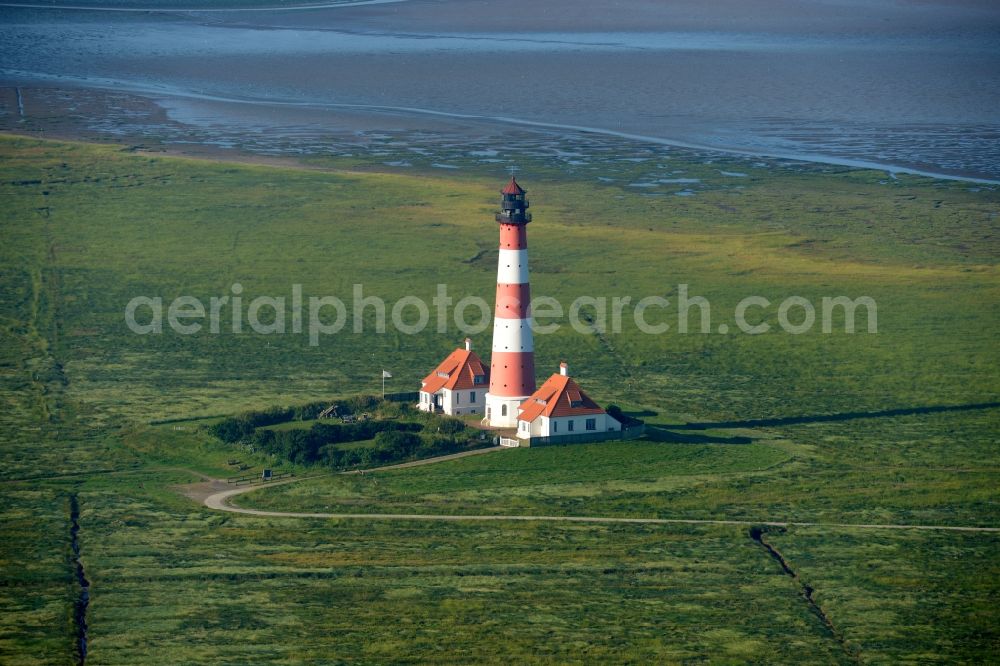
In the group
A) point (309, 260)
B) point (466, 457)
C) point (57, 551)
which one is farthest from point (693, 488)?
point (309, 260)

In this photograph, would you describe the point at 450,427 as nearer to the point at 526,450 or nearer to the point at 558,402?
the point at 526,450

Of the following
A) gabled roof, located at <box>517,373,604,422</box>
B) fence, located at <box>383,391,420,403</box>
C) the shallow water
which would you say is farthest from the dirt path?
the shallow water

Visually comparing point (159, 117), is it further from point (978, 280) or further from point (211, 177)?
point (978, 280)

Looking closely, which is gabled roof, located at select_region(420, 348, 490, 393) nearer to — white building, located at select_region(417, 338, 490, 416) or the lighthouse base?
white building, located at select_region(417, 338, 490, 416)

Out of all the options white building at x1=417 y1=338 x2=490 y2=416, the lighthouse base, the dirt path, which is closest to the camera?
the dirt path

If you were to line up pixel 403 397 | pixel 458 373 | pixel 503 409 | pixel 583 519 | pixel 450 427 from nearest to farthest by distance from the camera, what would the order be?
1. pixel 583 519
2. pixel 450 427
3. pixel 503 409
4. pixel 458 373
5. pixel 403 397

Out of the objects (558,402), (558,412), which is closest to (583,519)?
(558,412)

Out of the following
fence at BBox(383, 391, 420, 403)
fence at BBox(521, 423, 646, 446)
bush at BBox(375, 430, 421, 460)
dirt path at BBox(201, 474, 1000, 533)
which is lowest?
dirt path at BBox(201, 474, 1000, 533)

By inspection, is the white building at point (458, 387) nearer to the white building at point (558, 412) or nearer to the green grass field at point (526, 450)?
the white building at point (558, 412)
